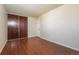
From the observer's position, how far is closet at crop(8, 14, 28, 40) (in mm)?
6383

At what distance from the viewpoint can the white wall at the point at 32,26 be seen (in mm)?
8117

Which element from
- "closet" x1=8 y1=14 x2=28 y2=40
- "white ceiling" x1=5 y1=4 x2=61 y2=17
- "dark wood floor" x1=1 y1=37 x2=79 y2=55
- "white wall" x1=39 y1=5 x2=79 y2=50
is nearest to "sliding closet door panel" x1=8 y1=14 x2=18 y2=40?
"closet" x1=8 y1=14 x2=28 y2=40

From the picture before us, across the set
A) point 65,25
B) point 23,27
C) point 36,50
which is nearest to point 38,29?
point 23,27

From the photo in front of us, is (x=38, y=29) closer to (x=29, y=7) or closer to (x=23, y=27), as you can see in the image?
(x=23, y=27)

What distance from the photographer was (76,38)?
363 cm

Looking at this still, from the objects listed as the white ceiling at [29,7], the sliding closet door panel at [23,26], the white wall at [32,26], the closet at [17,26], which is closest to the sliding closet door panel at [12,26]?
the closet at [17,26]

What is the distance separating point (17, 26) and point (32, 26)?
1779mm

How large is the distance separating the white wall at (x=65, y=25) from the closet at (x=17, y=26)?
9.30 feet

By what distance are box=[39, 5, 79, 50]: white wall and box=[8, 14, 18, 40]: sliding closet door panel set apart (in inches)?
113

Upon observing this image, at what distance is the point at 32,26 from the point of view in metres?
8.35

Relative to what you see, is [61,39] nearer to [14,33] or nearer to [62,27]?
[62,27]

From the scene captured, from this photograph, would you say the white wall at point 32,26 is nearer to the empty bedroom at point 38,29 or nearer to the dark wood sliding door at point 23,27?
the empty bedroom at point 38,29
